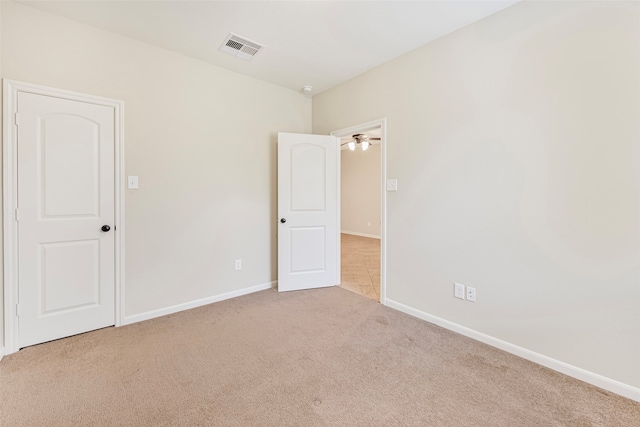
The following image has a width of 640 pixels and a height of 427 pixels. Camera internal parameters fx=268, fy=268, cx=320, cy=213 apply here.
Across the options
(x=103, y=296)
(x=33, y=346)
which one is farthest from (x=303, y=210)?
(x=33, y=346)

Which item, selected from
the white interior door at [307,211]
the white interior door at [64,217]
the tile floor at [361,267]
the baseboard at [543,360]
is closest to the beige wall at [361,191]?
the tile floor at [361,267]

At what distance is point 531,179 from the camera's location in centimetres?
195

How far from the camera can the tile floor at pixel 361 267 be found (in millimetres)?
3502

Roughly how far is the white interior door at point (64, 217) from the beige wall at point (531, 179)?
9.13 feet

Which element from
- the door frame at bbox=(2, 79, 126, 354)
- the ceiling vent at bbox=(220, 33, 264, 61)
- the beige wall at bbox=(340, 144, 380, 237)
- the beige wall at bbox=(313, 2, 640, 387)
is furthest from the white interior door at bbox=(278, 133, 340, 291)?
the beige wall at bbox=(340, 144, 380, 237)

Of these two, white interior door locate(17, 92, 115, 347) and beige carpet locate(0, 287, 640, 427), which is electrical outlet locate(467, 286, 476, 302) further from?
white interior door locate(17, 92, 115, 347)

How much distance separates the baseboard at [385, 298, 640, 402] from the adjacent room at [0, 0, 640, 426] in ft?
0.04

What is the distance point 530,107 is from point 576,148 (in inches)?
16.4

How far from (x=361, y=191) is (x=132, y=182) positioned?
6388 mm

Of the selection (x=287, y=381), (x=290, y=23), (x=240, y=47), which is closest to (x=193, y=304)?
(x=287, y=381)

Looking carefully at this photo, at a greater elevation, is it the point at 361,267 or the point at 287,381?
the point at 361,267

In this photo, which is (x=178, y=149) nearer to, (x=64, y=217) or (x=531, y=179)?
(x=64, y=217)

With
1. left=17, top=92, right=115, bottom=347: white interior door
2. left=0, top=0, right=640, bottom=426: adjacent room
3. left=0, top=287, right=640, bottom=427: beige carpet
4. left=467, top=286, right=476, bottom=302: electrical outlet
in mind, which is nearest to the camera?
left=0, top=287, right=640, bottom=427: beige carpet

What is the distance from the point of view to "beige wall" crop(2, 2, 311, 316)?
7.12ft
